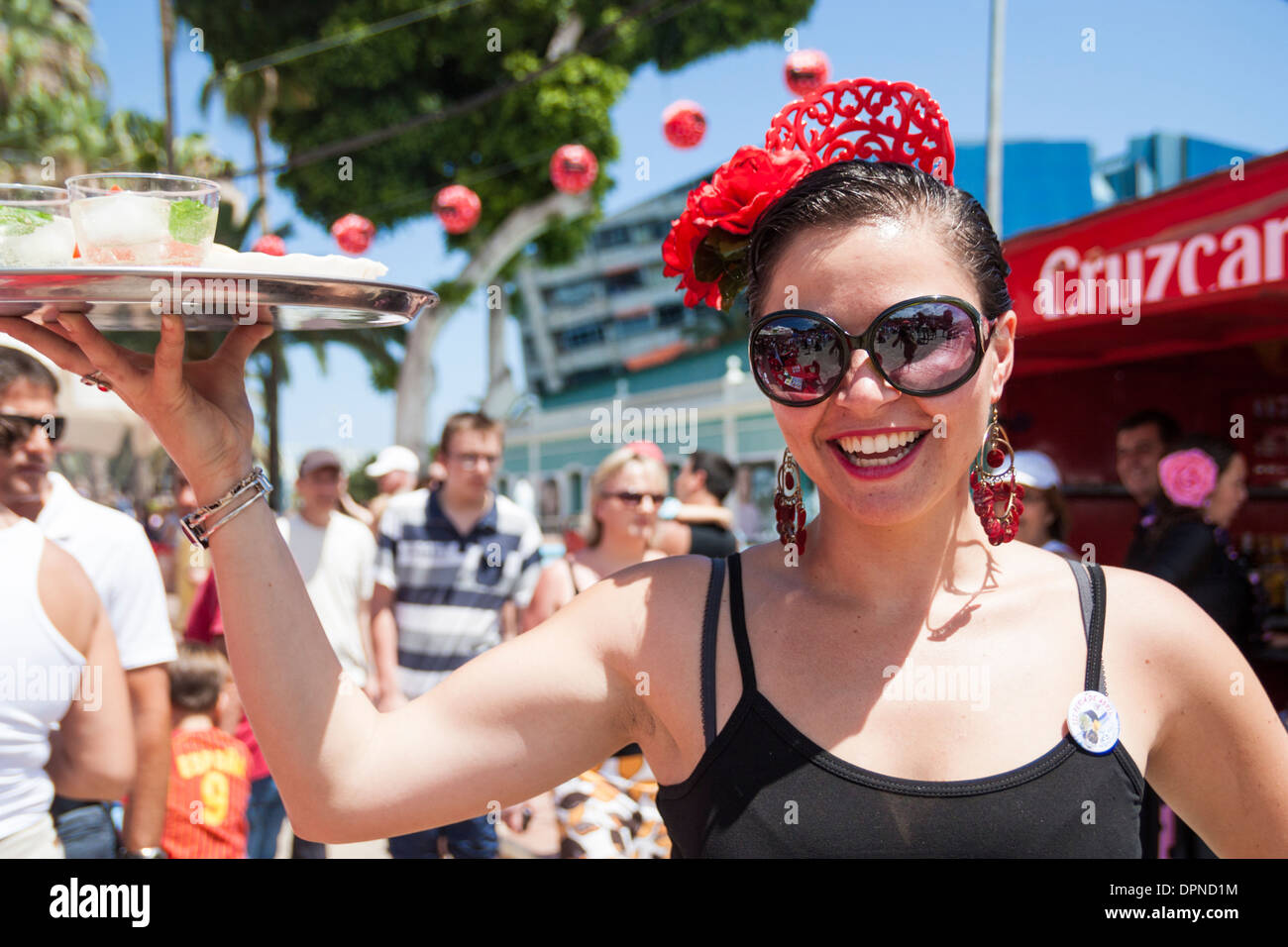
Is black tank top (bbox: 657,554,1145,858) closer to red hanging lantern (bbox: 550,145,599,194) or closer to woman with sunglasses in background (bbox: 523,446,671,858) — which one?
woman with sunglasses in background (bbox: 523,446,671,858)

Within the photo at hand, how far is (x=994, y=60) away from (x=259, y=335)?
9.64 metres

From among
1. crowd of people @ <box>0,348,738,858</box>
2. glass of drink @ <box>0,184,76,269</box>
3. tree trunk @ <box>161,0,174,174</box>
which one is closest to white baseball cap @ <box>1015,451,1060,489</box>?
crowd of people @ <box>0,348,738,858</box>

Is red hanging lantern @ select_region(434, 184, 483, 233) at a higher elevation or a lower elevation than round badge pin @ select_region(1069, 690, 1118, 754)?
higher

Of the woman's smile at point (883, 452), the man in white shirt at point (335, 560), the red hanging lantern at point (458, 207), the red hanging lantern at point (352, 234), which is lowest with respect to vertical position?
the man in white shirt at point (335, 560)

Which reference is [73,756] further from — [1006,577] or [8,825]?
[1006,577]

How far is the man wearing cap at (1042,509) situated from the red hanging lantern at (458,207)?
101 inches

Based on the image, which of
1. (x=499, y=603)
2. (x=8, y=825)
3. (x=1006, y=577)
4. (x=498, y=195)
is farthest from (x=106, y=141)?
(x=1006, y=577)

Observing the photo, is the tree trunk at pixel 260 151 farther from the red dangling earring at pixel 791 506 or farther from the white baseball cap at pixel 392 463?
the red dangling earring at pixel 791 506

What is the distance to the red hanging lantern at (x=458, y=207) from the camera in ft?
10.1

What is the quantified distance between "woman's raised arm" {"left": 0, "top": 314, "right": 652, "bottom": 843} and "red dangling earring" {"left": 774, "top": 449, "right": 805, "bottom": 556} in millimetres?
274

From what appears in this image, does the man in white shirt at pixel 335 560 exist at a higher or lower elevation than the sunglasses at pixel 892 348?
lower

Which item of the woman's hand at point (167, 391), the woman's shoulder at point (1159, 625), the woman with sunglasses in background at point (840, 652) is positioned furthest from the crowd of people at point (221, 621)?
the woman's shoulder at point (1159, 625)

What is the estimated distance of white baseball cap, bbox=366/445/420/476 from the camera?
22.9 feet

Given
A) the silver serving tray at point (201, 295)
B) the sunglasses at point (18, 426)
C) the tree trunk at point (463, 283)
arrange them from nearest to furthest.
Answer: the silver serving tray at point (201, 295)
the sunglasses at point (18, 426)
the tree trunk at point (463, 283)
